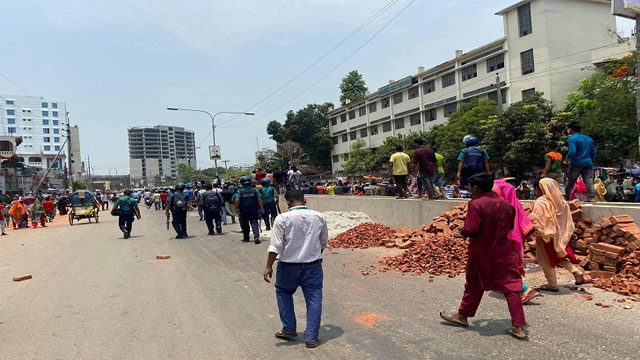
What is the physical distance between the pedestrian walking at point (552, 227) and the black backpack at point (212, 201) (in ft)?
34.6

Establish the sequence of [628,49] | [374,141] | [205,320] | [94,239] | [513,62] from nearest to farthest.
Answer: [205,320]
[94,239]
[628,49]
[513,62]
[374,141]

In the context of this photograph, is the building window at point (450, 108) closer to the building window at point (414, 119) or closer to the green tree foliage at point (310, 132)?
the building window at point (414, 119)

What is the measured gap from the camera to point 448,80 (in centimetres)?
4434

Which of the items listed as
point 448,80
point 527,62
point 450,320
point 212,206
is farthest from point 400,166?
point 448,80

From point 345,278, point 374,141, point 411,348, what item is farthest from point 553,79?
point 411,348

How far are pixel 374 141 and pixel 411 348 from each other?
55.4 metres

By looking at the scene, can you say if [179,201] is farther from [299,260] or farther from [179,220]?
[299,260]

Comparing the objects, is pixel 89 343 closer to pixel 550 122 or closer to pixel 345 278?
pixel 345 278

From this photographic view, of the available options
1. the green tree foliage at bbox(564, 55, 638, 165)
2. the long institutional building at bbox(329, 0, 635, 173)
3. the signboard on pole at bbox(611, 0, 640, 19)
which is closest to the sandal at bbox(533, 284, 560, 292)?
the signboard on pole at bbox(611, 0, 640, 19)

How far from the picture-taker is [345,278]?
23.7 feet

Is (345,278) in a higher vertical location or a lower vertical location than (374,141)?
lower

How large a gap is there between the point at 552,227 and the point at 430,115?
44.2m

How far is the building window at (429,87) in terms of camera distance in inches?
1841

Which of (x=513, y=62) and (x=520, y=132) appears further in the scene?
(x=513, y=62)
